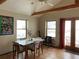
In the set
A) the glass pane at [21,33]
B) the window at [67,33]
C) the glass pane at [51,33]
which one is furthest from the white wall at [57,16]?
the glass pane at [21,33]

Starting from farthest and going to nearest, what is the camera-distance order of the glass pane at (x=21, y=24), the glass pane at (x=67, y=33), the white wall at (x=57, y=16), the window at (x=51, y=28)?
the window at (x=51, y=28), the glass pane at (x=67, y=33), the glass pane at (x=21, y=24), the white wall at (x=57, y=16)

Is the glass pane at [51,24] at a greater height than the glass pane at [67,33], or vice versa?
the glass pane at [51,24]

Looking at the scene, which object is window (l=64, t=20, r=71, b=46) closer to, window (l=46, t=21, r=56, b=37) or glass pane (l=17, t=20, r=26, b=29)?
window (l=46, t=21, r=56, b=37)

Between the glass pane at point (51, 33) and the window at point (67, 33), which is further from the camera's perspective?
the glass pane at point (51, 33)

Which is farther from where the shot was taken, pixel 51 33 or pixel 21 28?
pixel 51 33

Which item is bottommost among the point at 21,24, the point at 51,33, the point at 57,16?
the point at 51,33

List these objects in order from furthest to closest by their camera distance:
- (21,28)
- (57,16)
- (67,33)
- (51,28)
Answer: (51,28) → (57,16) → (67,33) → (21,28)

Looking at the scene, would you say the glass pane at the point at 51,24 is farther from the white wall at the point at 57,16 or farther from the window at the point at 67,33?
the window at the point at 67,33

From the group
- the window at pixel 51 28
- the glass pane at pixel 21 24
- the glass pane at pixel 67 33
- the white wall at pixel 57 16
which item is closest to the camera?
the white wall at pixel 57 16

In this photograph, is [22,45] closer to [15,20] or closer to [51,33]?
[15,20]

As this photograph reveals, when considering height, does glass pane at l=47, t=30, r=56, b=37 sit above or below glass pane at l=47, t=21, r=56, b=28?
below

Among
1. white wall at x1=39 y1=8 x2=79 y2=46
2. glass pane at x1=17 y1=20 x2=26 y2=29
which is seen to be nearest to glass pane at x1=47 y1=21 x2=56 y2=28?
white wall at x1=39 y1=8 x2=79 y2=46

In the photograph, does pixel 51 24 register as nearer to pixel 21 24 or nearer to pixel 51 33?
pixel 51 33

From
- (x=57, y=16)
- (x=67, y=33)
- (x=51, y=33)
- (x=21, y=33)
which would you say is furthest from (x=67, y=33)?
(x=21, y=33)
